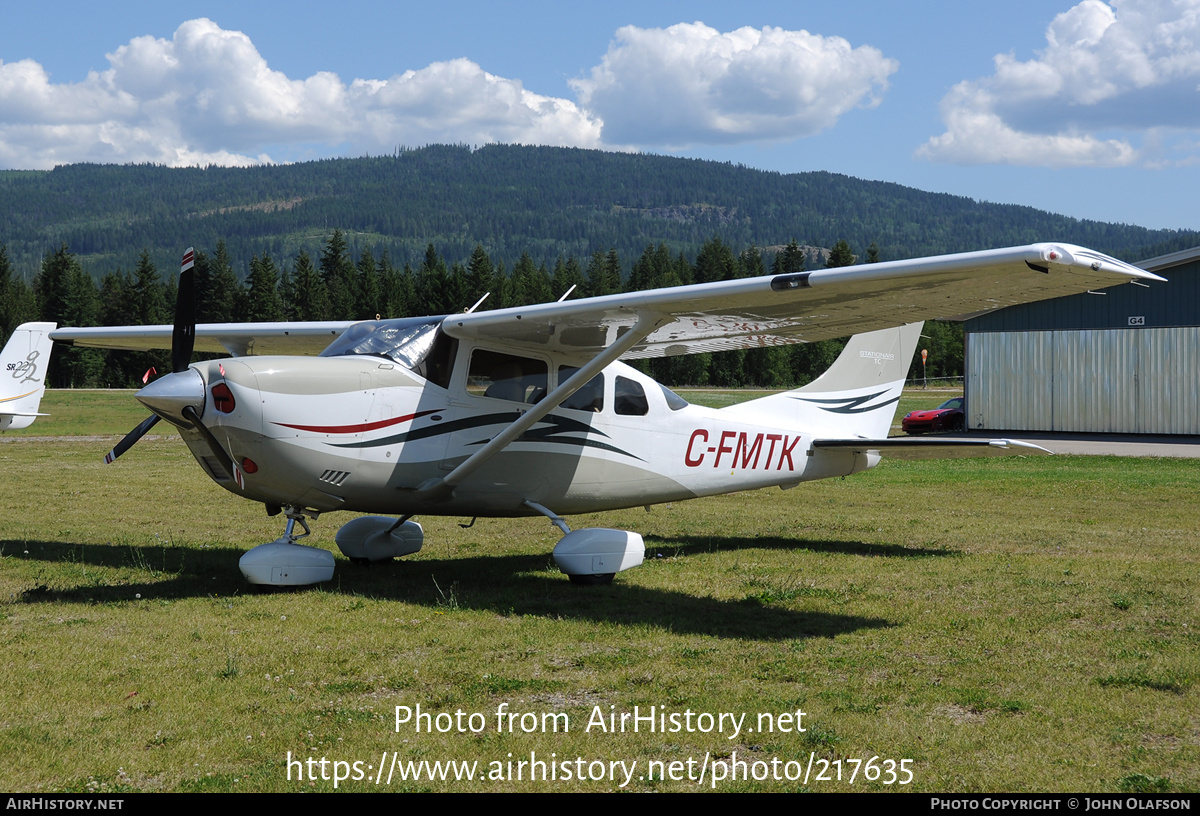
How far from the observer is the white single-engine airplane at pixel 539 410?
718cm

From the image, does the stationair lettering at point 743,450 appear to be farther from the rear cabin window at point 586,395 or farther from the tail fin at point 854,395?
the rear cabin window at point 586,395

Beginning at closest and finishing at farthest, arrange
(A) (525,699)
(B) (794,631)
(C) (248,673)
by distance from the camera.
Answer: (A) (525,699)
(C) (248,673)
(B) (794,631)

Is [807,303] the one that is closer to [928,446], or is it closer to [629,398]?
[629,398]

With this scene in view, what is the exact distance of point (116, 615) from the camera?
7176 millimetres

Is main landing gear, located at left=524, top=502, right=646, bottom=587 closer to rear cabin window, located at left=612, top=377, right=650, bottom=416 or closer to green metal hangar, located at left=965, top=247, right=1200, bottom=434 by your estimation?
rear cabin window, located at left=612, top=377, right=650, bottom=416

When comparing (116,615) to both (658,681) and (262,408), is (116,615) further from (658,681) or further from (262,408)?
(658,681)

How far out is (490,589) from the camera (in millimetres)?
8539

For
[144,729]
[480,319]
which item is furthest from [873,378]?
[144,729]

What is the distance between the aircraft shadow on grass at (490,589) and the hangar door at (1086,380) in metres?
19.8

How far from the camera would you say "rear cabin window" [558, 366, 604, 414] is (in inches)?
370

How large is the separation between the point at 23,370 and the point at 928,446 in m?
25.6

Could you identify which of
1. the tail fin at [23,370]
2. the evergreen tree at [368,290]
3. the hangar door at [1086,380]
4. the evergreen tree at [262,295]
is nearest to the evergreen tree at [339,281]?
the evergreen tree at [368,290]

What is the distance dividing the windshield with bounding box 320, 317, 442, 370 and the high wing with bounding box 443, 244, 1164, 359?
24 centimetres
